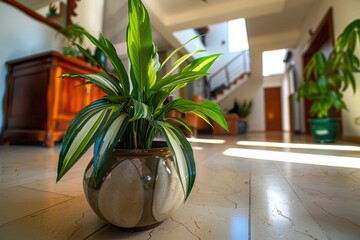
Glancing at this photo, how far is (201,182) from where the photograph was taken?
0.82 meters

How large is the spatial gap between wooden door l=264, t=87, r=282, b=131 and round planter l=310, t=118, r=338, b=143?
5.57 meters

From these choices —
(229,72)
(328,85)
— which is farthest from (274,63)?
(328,85)

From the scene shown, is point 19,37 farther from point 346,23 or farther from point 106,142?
point 346,23

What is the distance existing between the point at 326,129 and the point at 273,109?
231 inches

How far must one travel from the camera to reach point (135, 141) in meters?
0.43

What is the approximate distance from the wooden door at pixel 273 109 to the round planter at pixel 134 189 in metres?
8.02

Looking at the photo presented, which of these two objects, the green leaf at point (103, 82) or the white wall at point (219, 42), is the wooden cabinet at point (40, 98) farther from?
the white wall at point (219, 42)

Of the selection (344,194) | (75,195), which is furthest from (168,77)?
(344,194)

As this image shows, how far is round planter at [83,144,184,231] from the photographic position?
0.38m

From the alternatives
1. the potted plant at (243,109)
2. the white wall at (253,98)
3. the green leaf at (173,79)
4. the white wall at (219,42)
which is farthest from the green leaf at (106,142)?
the white wall at (219,42)

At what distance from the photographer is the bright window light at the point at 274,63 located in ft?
24.0

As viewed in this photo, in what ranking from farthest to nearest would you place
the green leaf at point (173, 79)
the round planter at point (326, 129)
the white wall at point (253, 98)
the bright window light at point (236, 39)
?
the bright window light at point (236, 39)
the white wall at point (253, 98)
the round planter at point (326, 129)
the green leaf at point (173, 79)

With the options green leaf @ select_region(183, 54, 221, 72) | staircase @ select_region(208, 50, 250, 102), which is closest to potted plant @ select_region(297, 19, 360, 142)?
green leaf @ select_region(183, 54, 221, 72)

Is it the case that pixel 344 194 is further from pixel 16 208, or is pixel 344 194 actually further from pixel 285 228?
pixel 16 208
